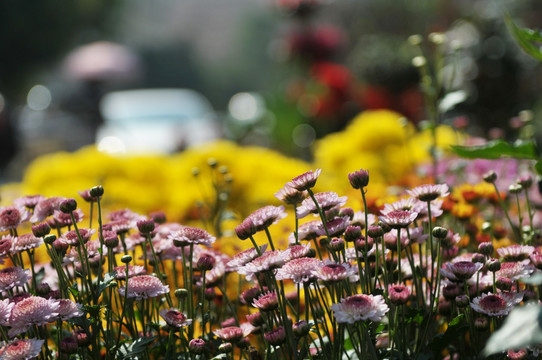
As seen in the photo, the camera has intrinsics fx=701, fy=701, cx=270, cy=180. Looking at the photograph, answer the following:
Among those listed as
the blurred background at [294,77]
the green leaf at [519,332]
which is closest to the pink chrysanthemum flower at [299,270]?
the green leaf at [519,332]

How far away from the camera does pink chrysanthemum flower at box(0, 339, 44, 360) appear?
2.59 feet

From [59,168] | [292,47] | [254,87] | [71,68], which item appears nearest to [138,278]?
[59,168]

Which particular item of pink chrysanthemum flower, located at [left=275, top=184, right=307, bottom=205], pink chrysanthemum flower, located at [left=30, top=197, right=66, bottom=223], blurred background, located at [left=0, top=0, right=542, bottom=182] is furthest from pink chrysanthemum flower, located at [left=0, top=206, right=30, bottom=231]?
blurred background, located at [left=0, top=0, right=542, bottom=182]

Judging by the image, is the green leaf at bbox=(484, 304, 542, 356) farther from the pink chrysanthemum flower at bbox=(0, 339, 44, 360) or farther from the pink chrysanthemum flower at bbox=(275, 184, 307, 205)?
the pink chrysanthemum flower at bbox=(0, 339, 44, 360)

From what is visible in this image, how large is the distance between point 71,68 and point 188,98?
3.41 meters

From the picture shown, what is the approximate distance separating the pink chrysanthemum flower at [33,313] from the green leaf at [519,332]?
490 mm

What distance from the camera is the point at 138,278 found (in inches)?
35.6

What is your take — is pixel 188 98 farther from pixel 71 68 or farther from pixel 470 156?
pixel 470 156

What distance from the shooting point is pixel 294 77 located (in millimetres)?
9109

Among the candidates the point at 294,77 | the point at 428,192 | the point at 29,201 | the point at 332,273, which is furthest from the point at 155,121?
the point at 332,273

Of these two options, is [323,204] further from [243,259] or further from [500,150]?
[500,150]

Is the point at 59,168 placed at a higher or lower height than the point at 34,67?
lower

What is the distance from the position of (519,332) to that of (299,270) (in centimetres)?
27

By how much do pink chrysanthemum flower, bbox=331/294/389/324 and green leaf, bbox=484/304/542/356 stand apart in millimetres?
163
